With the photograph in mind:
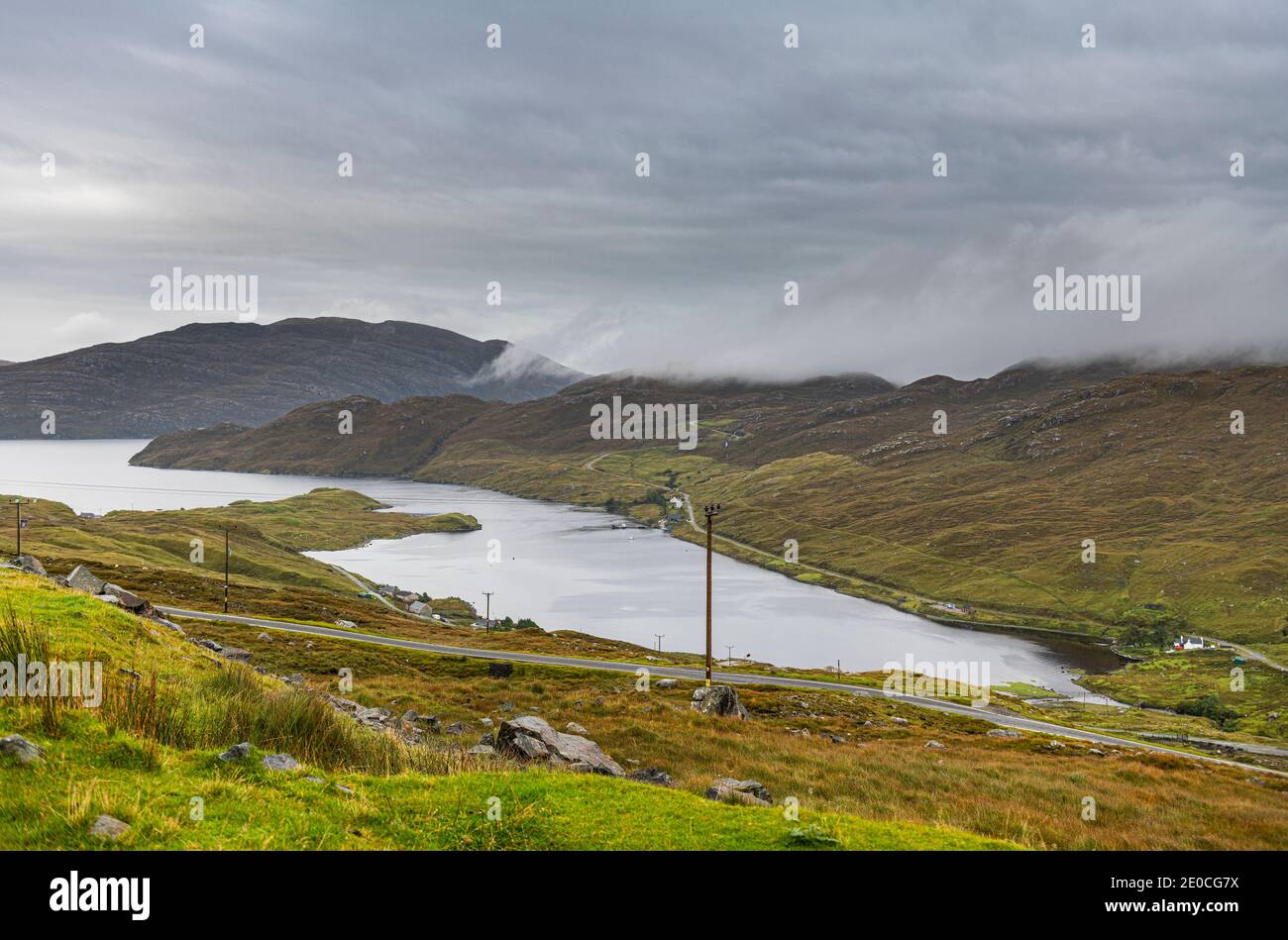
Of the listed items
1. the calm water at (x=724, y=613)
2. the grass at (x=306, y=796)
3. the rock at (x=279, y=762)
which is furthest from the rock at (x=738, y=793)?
the calm water at (x=724, y=613)

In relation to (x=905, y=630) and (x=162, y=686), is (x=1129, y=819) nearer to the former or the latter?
(x=162, y=686)

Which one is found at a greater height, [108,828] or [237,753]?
[108,828]

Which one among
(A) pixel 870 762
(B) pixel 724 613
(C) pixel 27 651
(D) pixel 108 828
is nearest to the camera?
(D) pixel 108 828

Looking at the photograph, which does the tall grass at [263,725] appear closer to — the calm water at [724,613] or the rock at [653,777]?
the rock at [653,777]

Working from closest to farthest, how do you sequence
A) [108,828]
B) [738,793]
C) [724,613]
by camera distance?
[108,828], [738,793], [724,613]

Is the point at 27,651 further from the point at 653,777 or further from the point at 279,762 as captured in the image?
the point at 653,777

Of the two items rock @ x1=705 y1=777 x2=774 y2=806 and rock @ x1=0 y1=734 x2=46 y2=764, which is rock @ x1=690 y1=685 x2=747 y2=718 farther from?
rock @ x1=0 y1=734 x2=46 y2=764

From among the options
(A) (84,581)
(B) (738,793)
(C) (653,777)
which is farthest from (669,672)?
(B) (738,793)
